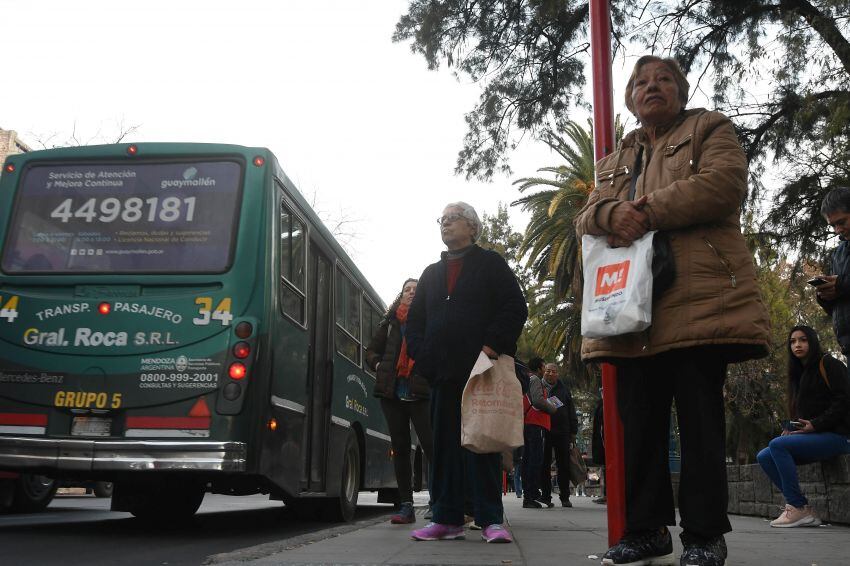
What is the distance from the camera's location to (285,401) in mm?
6785

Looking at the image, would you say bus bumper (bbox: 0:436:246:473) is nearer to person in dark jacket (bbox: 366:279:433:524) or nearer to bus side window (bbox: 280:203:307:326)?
bus side window (bbox: 280:203:307:326)

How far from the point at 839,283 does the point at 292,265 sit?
411 centimetres

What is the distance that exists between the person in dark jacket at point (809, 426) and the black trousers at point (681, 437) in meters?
→ 4.44

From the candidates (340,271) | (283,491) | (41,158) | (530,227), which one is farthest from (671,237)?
(530,227)

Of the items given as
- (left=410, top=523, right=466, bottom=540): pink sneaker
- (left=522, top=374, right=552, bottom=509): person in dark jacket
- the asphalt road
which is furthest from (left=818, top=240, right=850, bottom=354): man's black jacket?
(left=522, top=374, right=552, bottom=509): person in dark jacket

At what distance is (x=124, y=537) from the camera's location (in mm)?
6602

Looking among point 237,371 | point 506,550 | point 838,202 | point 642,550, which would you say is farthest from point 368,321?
point 642,550

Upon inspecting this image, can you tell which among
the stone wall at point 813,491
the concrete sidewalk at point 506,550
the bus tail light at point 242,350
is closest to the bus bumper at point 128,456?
the bus tail light at point 242,350

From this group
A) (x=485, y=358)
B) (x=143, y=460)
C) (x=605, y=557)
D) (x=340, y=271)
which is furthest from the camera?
(x=340, y=271)

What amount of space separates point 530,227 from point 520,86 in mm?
22158

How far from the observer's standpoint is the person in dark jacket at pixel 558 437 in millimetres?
11953

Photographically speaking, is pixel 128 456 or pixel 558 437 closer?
pixel 128 456

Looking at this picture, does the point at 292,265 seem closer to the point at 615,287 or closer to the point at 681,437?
the point at 615,287

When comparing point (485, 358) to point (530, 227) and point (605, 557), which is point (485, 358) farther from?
point (530, 227)
